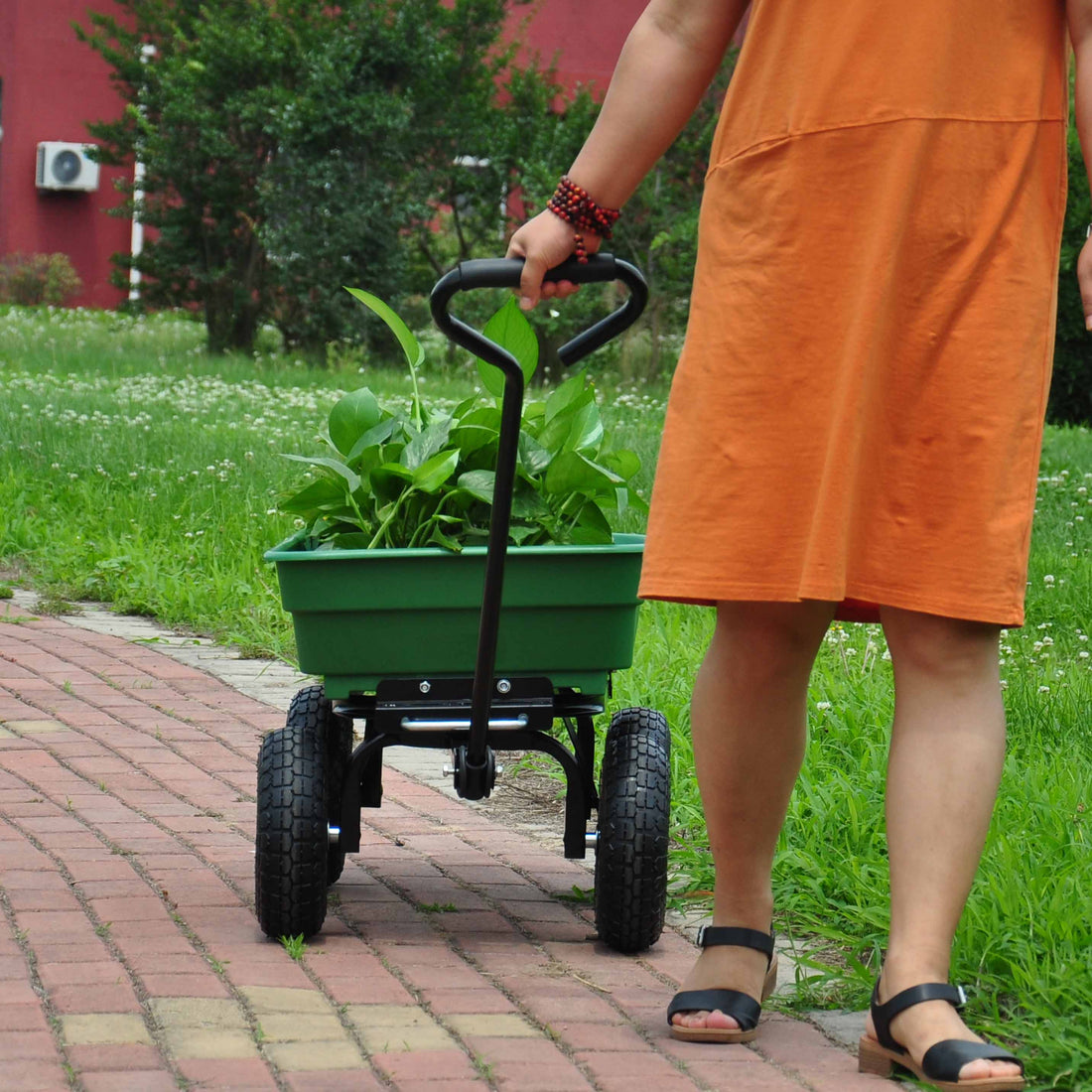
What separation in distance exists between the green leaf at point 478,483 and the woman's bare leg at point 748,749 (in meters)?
0.57

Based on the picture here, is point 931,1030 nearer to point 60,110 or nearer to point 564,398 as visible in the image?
point 564,398

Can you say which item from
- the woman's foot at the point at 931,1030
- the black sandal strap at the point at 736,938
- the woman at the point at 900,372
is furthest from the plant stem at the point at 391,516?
the woman's foot at the point at 931,1030

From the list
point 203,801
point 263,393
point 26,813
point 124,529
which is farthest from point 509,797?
point 263,393

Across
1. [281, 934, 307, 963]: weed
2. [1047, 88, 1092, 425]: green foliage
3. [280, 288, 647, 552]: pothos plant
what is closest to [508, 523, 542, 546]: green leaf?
[280, 288, 647, 552]: pothos plant

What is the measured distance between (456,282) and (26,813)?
1.73 m

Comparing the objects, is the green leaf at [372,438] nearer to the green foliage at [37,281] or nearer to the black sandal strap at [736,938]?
the black sandal strap at [736,938]

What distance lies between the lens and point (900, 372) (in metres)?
2.26

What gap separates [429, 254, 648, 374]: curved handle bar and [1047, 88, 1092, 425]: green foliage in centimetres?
1151

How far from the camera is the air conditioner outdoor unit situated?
24.9 m

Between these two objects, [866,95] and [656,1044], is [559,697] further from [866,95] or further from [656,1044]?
[866,95]

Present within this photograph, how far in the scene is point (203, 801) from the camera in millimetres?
3803

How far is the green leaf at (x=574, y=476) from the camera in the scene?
2945 millimetres

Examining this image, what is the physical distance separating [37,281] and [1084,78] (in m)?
23.6

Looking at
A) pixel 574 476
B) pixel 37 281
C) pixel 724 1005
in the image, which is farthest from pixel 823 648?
pixel 37 281
